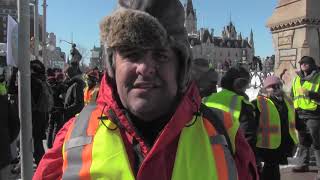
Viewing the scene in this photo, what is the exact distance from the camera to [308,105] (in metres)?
8.31

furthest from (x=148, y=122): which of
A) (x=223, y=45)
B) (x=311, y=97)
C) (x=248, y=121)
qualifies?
(x=223, y=45)

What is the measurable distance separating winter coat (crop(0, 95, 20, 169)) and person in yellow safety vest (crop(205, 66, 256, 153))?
1958 mm

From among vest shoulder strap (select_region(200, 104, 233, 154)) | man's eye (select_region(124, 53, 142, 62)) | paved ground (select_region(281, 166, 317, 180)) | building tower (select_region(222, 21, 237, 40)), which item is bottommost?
paved ground (select_region(281, 166, 317, 180))

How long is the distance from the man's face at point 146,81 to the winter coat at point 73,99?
7.39 metres

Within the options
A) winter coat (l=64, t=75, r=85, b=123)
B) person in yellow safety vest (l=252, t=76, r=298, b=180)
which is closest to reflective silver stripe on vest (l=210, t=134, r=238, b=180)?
person in yellow safety vest (l=252, t=76, r=298, b=180)

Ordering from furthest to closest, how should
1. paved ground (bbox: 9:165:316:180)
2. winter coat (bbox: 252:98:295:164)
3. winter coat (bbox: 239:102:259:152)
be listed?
paved ground (bbox: 9:165:316:180) < winter coat (bbox: 252:98:295:164) < winter coat (bbox: 239:102:259:152)

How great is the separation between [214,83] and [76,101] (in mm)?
3766

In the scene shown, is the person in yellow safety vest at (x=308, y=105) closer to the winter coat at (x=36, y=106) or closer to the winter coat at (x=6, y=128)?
the winter coat at (x=36, y=106)

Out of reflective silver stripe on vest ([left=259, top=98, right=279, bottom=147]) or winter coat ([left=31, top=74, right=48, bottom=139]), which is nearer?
reflective silver stripe on vest ([left=259, top=98, right=279, bottom=147])

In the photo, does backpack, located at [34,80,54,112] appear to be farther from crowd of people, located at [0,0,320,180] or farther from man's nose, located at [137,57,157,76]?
man's nose, located at [137,57,157,76]

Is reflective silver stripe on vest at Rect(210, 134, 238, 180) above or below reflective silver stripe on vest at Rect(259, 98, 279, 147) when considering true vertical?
above

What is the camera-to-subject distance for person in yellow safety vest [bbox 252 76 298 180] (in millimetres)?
6039

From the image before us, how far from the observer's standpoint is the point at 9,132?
4.84 meters

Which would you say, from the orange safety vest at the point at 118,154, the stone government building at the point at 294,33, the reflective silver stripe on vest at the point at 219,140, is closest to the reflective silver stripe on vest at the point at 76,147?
the orange safety vest at the point at 118,154
